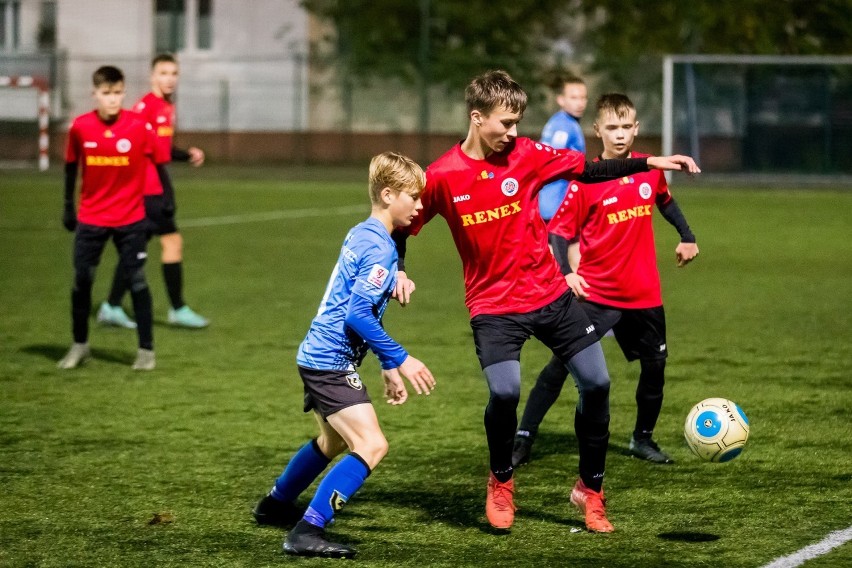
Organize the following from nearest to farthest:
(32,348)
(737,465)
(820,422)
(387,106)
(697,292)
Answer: (737,465)
(820,422)
(32,348)
(697,292)
(387,106)

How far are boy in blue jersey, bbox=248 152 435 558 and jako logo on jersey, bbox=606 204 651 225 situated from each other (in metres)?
1.62

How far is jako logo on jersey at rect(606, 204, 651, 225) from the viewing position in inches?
264

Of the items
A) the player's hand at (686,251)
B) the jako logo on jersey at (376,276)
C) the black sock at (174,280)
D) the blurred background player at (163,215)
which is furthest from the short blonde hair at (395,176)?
the black sock at (174,280)

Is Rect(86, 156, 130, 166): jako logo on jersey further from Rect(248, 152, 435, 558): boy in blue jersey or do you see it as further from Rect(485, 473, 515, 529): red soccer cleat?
Rect(485, 473, 515, 529): red soccer cleat

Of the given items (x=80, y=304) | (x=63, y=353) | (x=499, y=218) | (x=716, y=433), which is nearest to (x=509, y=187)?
(x=499, y=218)

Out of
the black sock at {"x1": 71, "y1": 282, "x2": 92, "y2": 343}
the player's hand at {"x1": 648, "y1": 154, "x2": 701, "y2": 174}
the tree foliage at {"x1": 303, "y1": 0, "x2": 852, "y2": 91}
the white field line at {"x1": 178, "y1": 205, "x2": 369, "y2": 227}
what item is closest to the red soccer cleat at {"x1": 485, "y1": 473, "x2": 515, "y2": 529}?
the player's hand at {"x1": 648, "y1": 154, "x2": 701, "y2": 174}

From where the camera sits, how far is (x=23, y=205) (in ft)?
74.7

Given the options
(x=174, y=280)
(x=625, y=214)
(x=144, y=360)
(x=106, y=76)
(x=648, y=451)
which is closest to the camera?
(x=625, y=214)

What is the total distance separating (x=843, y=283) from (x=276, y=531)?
9270mm

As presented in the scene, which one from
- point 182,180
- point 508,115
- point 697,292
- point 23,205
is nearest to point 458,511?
point 508,115

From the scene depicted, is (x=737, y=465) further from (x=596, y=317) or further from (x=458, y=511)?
(x=458, y=511)

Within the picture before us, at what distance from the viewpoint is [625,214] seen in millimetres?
6707

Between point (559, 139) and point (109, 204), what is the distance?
318cm

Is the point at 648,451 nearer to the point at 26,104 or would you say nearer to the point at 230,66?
the point at 26,104
